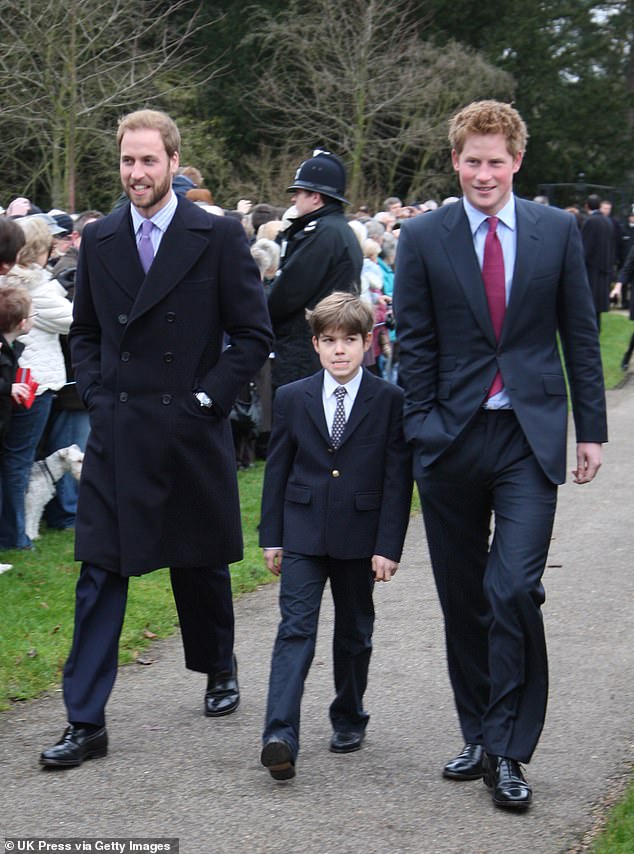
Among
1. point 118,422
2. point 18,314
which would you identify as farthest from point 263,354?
point 18,314

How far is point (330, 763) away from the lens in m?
5.10

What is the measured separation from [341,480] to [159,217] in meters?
1.17

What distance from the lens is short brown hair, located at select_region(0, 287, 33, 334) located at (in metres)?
7.48

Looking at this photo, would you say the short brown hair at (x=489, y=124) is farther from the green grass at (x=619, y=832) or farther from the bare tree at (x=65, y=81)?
the bare tree at (x=65, y=81)

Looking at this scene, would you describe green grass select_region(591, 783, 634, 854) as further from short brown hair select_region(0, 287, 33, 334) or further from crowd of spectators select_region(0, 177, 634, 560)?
short brown hair select_region(0, 287, 33, 334)

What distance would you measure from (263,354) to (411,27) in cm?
2943

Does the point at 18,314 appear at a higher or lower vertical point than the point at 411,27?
lower

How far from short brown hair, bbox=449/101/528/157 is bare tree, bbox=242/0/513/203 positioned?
24682mm

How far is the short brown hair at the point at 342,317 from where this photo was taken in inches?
204

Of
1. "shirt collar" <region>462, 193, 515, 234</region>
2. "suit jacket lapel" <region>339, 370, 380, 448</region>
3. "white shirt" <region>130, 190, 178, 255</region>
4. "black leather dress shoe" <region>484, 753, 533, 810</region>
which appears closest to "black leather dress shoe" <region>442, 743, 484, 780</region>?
"black leather dress shoe" <region>484, 753, 533, 810</region>

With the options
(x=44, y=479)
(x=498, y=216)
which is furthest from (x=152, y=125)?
(x=44, y=479)

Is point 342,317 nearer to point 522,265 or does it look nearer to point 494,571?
point 522,265

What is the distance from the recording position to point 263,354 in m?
5.45

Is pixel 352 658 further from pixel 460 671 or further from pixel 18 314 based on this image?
pixel 18 314
